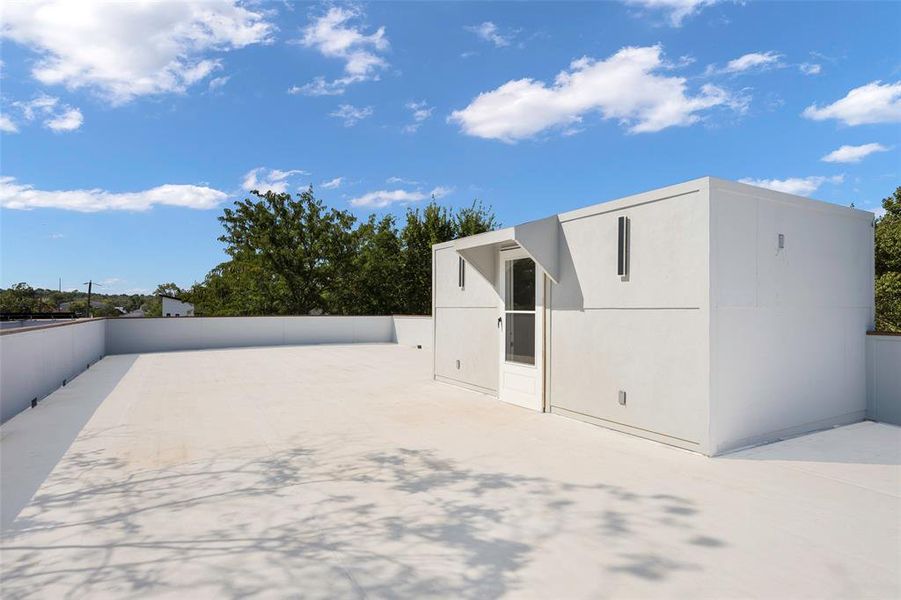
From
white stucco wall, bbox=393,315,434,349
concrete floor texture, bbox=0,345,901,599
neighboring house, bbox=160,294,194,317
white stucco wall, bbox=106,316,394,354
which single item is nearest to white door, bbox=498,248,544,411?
concrete floor texture, bbox=0,345,901,599

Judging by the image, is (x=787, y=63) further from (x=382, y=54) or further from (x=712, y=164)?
(x=382, y=54)

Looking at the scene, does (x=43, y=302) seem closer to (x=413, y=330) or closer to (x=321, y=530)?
(x=413, y=330)

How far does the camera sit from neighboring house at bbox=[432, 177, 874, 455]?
3.98m

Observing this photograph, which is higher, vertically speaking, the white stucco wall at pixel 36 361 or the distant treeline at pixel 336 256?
the distant treeline at pixel 336 256

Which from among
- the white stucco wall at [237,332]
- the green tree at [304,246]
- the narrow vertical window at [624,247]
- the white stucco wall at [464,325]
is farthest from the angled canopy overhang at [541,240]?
the green tree at [304,246]

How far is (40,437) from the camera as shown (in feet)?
15.2

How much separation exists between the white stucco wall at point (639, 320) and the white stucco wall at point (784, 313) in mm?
141

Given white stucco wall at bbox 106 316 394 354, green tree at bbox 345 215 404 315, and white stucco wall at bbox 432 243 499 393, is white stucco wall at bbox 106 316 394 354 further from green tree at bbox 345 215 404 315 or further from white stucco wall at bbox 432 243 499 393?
white stucco wall at bbox 432 243 499 393

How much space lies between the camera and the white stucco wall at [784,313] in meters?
3.99

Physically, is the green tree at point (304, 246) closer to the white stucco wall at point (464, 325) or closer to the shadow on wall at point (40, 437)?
the shadow on wall at point (40, 437)

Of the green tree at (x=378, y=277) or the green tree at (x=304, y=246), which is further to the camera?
the green tree at (x=304, y=246)

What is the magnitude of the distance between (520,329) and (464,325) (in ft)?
4.40

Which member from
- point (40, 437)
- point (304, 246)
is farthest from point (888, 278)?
point (304, 246)

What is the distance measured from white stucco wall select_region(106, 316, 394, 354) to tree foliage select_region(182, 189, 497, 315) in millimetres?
5279
